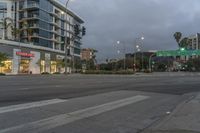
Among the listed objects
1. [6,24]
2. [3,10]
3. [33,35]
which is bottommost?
[33,35]

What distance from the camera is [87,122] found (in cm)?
968

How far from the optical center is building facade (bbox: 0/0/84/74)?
84.1 metres

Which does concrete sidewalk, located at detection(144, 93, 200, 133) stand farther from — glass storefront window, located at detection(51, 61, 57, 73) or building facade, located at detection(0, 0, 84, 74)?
glass storefront window, located at detection(51, 61, 57, 73)

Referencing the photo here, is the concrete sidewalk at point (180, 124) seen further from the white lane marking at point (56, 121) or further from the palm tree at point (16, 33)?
the palm tree at point (16, 33)

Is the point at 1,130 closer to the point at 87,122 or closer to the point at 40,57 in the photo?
the point at 87,122

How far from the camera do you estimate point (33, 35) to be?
9844 cm

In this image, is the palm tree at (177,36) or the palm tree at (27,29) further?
the palm tree at (177,36)

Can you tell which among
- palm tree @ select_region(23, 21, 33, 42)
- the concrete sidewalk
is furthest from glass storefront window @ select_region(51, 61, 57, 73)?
the concrete sidewalk

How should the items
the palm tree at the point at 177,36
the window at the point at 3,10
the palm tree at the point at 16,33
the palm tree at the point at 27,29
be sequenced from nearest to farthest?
the palm tree at the point at 16,33, the window at the point at 3,10, the palm tree at the point at 27,29, the palm tree at the point at 177,36

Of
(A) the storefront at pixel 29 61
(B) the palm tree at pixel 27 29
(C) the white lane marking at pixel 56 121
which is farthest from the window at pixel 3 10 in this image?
(C) the white lane marking at pixel 56 121

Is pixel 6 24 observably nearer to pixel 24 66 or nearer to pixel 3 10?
pixel 3 10

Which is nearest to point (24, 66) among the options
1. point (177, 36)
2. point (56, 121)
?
point (177, 36)

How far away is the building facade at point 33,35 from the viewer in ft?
276

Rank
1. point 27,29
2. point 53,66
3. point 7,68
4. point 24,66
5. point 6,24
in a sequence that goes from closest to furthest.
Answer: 1. point 7,68
2. point 6,24
3. point 24,66
4. point 27,29
5. point 53,66
